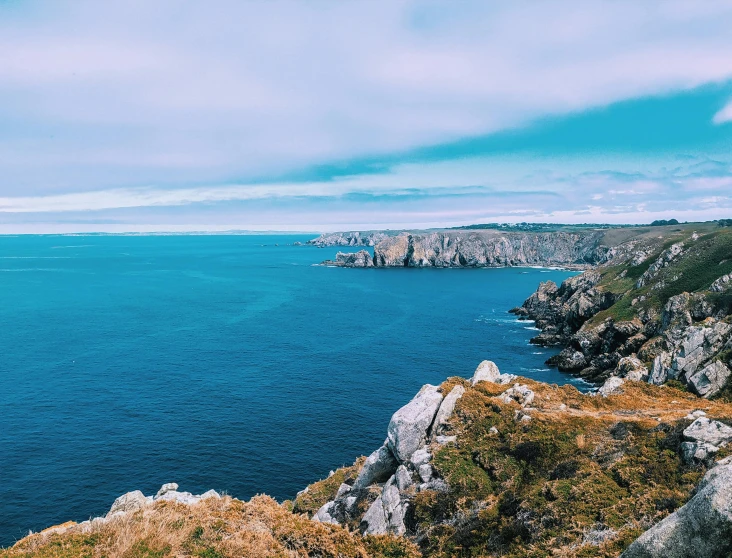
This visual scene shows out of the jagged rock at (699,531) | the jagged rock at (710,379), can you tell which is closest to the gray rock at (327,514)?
the jagged rock at (699,531)

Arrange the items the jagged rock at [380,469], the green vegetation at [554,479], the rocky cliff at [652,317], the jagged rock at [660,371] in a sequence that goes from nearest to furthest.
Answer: the green vegetation at [554,479] → the jagged rock at [380,469] → the jagged rock at [660,371] → the rocky cliff at [652,317]

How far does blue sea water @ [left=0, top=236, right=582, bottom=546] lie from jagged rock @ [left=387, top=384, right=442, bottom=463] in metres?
26.6

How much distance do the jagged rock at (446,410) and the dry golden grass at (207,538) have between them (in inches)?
434

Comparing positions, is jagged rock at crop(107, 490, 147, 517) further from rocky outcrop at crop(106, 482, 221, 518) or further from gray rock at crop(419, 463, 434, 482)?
gray rock at crop(419, 463, 434, 482)

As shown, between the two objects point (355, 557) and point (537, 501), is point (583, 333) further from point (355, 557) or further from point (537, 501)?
point (355, 557)

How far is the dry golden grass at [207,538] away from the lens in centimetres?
1775

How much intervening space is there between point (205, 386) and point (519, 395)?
64.3 metres

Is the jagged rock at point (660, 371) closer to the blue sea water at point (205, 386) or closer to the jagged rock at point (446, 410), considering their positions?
the blue sea water at point (205, 386)

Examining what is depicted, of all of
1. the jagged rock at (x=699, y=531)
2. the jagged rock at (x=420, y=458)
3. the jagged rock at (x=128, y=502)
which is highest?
the jagged rock at (x=699, y=531)

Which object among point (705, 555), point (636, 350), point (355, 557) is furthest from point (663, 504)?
point (636, 350)

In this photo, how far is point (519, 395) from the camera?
36.1 metres

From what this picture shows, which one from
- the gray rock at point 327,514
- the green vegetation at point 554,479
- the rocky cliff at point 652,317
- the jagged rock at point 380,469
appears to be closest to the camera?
the green vegetation at point 554,479

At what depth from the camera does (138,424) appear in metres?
Answer: 69.2

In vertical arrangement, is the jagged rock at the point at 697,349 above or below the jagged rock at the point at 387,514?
above
